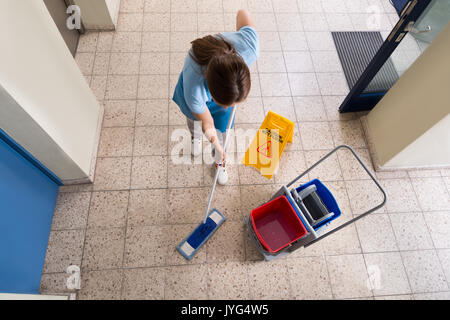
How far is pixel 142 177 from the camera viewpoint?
2385 millimetres

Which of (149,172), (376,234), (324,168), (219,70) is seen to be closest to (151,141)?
(149,172)

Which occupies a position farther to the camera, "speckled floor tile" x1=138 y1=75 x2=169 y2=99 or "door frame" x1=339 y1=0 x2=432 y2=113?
"speckled floor tile" x1=138 y1=75 x2=169 y2=99

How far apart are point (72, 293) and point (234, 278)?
119 centimetres

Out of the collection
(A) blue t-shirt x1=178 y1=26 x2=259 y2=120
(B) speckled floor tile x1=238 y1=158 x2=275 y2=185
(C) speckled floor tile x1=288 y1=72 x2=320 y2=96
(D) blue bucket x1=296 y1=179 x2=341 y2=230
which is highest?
Answer: (A) blue t-shirt x1=178 y1=26 x2=259 y2=120

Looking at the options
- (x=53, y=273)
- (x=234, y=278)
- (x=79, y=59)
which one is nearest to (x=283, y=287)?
(x=234, y=278)

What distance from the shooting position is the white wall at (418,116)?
6.22ft

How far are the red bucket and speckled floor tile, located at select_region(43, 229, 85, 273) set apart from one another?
4.52 feet

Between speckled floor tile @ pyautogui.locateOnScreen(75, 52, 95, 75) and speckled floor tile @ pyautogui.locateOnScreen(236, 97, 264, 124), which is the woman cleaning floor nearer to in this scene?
speckled floor tile @ pyautogui.locateOnScreen(236, 97, 264, 124)

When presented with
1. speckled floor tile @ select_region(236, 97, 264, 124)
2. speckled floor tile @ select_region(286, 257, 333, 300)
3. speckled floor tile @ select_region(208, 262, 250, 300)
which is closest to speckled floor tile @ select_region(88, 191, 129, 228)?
speckled floor tile @ select_region(208, 262, 250, 300)

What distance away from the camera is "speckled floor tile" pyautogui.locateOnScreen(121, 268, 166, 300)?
2.00 meters

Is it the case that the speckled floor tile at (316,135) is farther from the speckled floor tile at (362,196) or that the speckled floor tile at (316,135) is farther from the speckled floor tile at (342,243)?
the speckled floor tile at (342,243)

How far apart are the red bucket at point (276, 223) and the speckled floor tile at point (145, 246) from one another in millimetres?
771
